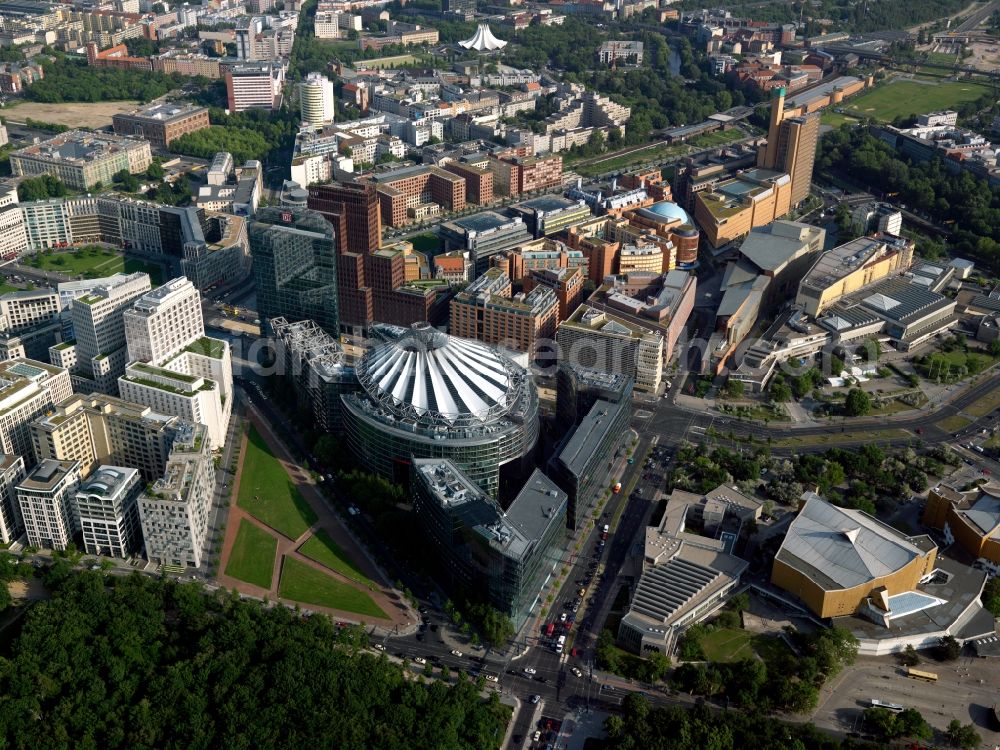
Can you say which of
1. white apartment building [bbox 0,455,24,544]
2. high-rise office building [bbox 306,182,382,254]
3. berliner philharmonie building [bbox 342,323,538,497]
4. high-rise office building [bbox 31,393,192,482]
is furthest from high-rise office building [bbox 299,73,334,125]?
white apartment building [bbox 0,455,24,544]

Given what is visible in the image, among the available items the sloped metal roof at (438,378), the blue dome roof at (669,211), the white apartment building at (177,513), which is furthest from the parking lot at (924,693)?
the blue dome roof at (669,211)

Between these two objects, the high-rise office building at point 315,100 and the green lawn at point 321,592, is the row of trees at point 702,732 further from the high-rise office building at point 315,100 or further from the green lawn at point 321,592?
the high-rise office building at point 315,100

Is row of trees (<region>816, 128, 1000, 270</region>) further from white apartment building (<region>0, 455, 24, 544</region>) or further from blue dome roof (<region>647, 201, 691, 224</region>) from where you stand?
white apartment building (<region>0, 455, 24, 544</region>)

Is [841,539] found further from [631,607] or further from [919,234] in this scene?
[919,234]

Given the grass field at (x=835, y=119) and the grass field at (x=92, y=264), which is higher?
the grass field at (x=835, y=119)

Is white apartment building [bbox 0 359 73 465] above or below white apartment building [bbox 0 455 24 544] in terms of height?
above

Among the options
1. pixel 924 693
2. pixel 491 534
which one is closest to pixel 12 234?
pixel 491 534

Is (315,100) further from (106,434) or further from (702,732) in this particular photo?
(702,732)
